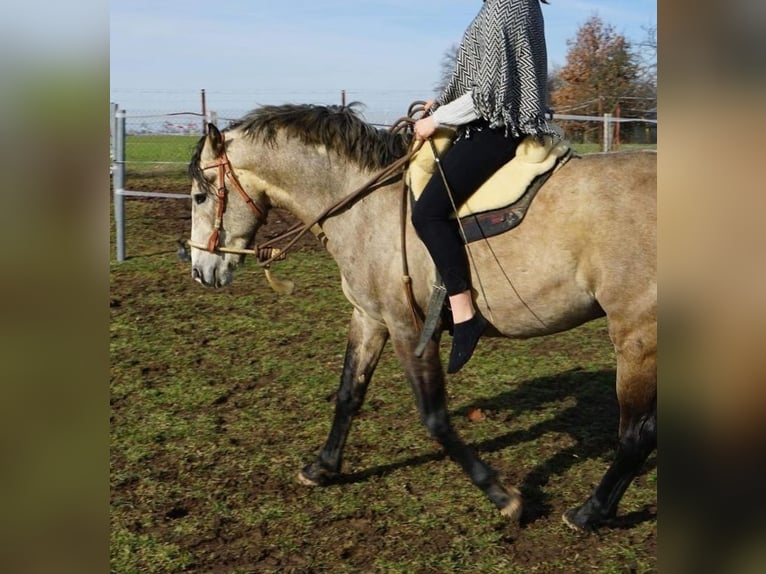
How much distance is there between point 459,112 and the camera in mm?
3432

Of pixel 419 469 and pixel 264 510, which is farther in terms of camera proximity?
pixel 419 469

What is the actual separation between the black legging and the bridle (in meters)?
0.97

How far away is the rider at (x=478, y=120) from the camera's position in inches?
129

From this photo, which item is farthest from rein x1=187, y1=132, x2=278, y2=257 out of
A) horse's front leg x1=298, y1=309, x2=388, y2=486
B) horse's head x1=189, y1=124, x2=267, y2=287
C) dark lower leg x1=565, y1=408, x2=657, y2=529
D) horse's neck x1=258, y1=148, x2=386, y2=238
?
dark lower leg x1=565, y1=408, x2=657, y2=529

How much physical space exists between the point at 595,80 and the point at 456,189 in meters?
24.8

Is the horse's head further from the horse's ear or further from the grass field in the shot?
the grass field

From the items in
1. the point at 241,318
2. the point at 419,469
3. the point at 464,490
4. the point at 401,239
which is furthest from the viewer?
the point at 241,318

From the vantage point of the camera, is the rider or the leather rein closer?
the rider

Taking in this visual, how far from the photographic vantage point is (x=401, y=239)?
3.68m

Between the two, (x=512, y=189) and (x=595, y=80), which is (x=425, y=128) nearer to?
(x=512, y=189)

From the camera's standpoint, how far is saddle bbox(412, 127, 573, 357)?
3471 millimetres
